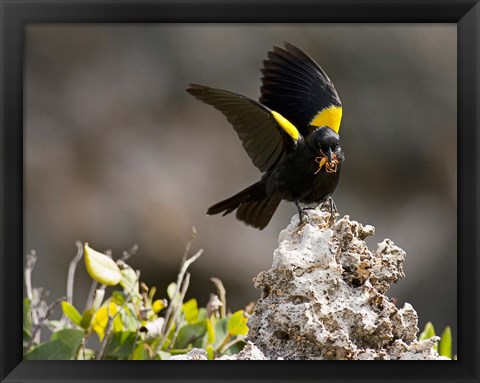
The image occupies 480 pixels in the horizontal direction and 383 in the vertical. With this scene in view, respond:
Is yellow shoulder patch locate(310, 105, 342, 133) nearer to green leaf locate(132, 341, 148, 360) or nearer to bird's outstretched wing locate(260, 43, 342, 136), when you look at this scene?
bird's outstretched wing locate(260, 43, 342, 136)

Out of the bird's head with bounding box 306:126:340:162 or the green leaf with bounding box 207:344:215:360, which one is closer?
the green leaf with bounding box 207:344:215:360

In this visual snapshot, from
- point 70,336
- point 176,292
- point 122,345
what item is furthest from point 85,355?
point 176,292

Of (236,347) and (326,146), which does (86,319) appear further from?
(326,146)

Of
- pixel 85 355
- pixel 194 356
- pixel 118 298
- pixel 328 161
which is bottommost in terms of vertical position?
pixel 85 355

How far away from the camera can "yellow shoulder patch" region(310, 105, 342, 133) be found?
12.8ft

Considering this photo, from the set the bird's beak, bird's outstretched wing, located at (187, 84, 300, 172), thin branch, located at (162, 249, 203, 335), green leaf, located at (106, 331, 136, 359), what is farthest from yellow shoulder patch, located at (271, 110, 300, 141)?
green leaf, located at (106, 331, 136, 359)

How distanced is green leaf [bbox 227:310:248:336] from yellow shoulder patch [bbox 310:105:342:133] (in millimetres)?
1014

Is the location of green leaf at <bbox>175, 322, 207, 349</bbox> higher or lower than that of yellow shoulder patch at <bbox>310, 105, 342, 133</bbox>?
lower

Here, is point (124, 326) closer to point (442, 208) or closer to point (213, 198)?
point (213, 198)

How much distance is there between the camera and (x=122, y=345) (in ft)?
11.0
